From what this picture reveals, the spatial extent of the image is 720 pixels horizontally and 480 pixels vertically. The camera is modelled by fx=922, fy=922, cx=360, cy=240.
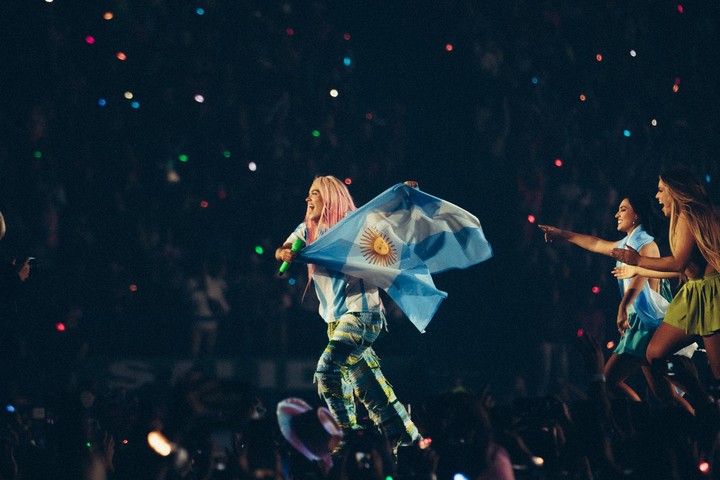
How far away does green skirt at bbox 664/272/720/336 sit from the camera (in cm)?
587

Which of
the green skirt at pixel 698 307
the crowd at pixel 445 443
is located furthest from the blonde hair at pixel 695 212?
the crowd at pixel 445 443

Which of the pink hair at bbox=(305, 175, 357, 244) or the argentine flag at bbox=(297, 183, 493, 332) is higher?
the pink hair at bbox=(305, 175, 357, 244)

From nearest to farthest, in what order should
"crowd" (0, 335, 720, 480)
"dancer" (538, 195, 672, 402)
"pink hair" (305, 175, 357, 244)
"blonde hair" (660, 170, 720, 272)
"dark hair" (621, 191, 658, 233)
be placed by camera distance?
1. "crowd" (0, 335, 720, 480)
2. "blonde hair" (660, 170, 720, 272)
3. "pink hair" (305, 175, 357, 244)
4. "dancer" (538, 195, 672, 402)
5. "dark hair" (621, 191, 658, 233)

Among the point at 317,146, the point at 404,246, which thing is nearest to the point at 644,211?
the point at 404,246

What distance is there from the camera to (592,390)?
393 cm

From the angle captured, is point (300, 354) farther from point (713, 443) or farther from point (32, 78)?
point (713, 443)

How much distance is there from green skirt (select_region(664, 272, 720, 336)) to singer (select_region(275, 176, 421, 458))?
1887 millimetres

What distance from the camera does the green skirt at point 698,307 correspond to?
5.87 m

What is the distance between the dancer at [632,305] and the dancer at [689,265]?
0.64 m

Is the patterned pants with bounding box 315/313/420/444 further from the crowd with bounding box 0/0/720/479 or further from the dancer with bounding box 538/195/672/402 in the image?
the crowd with bounding box 0/0/720/479

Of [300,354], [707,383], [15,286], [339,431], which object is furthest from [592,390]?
[300,354]

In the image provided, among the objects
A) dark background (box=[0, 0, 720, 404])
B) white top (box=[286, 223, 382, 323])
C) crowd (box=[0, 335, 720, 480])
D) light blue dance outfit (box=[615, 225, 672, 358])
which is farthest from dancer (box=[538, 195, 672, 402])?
dark background (box=[0, 0, 720, 404])

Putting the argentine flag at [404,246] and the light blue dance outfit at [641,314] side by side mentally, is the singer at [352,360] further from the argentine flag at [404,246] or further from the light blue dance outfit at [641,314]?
the light blue dance outfit at [641,314]

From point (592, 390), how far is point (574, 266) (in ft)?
25.1
